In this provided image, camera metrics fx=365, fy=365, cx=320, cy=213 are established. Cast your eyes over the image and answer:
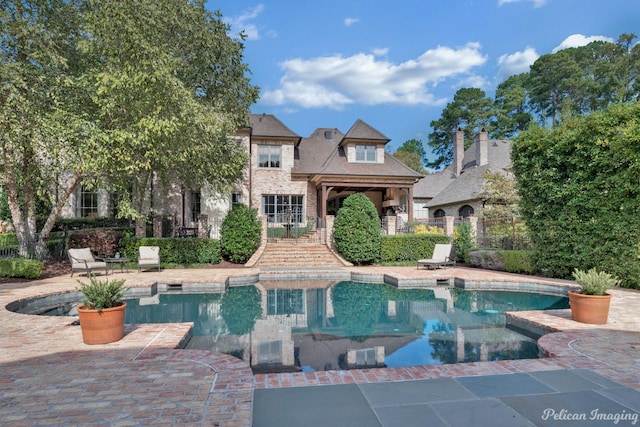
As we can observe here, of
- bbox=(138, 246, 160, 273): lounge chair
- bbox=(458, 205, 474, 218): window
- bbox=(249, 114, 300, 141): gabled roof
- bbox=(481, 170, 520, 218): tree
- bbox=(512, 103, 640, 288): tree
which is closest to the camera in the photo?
bbox=(512, 103, 640, 288): tree

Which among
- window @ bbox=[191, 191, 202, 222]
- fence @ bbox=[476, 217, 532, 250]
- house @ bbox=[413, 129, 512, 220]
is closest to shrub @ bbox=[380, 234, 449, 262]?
fence @ bbox=[476, 217, 532, 250]

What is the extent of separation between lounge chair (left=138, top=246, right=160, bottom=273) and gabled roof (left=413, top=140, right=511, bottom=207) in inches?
740

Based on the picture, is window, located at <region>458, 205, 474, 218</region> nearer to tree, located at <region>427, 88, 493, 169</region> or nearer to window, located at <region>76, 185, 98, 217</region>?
window, located at <region>76, 185, 98, 217</region>

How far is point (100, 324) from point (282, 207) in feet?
58.5

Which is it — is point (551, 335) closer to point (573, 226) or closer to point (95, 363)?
point (95, 363)

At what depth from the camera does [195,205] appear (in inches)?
842

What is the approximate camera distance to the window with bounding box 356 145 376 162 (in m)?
22.9

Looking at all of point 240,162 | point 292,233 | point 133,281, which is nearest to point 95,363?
point 133,281

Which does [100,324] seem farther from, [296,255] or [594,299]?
[296,255]

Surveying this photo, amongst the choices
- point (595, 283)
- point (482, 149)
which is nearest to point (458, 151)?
point (482, 149)

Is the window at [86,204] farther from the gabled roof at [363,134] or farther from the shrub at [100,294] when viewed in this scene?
the shrub at [100,294]

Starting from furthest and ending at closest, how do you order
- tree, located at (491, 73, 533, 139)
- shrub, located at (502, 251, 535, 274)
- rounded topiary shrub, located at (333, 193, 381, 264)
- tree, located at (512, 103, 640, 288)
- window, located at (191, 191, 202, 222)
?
tree, located at (491, 73, 533, 139) < window, located at (191, 191, 202, 222) < rounded topiary shrub, located at (333, 193, 381, 264) < shrub, located at (502, 251, 535, 274) < tree, located at (512, 103, 640, 288)

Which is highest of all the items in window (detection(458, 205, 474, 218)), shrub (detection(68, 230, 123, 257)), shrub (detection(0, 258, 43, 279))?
window (detection(458, 205, 474, 218))

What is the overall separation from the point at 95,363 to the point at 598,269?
12.0 meters
